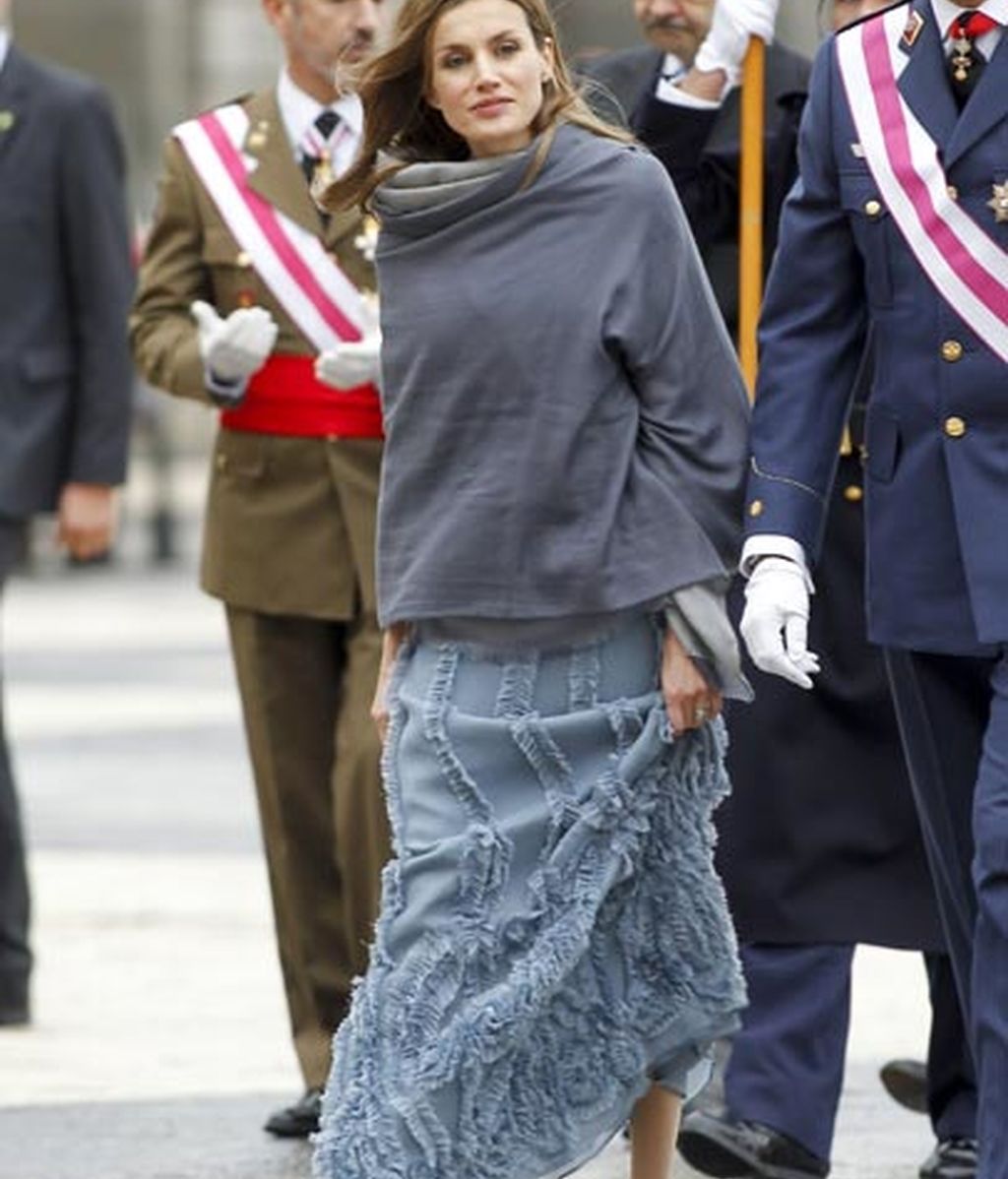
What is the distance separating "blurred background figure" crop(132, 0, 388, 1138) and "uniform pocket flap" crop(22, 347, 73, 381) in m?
1.15

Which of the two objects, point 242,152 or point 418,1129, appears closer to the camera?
point 418,1129

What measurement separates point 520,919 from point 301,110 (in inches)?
77.2

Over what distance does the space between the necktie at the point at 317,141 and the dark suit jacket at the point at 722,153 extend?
1.41 ft

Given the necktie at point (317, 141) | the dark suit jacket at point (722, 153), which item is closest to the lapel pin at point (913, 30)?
the dark suit jacket at point (722, 153)

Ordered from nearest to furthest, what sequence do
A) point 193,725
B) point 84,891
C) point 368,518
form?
point 368,518 < point 84,891 < point 193,725

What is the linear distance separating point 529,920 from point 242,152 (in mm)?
1945

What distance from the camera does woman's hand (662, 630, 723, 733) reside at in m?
A: 5.58

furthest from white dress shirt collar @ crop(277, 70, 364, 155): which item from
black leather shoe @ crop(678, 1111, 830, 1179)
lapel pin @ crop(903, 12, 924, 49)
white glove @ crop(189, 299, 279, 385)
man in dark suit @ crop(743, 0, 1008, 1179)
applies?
black leather shoe @ crop(678, 1111, 830, 1179)

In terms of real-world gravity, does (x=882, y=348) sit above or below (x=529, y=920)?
above

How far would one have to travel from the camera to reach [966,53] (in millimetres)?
5578

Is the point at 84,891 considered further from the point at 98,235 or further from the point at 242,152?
the point at 242,152

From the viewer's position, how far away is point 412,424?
18.5 ft

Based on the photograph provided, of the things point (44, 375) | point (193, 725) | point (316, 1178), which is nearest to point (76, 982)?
point (44, 375)

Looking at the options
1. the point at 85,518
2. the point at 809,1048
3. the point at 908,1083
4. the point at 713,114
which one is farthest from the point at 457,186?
the point at 85,518
